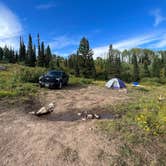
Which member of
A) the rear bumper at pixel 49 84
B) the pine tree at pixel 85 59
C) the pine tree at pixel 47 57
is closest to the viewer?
the rear bumper at pixel 49 84

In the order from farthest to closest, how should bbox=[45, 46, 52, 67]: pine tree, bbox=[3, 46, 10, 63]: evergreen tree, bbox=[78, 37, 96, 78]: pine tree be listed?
bbox=[3, 46, 10, 63]: evergreen tree
bbox=[45, 46, 52, 67]: pine tree
bbox=[78, 37, 96, 78]: pine tree

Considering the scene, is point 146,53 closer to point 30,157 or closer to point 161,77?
point 161,77

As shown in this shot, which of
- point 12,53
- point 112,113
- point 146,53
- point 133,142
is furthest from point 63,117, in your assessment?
point 146,53

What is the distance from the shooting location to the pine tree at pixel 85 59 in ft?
103

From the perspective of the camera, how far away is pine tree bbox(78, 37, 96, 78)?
31.5m

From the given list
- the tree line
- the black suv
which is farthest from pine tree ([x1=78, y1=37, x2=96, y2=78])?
the black suv

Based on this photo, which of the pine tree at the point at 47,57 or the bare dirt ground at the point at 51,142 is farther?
the pine tree at the point at 47,57

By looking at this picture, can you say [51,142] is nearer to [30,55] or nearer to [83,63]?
[83,63]

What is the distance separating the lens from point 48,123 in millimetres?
4441

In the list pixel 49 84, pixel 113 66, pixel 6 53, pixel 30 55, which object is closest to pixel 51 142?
pixel 49 84

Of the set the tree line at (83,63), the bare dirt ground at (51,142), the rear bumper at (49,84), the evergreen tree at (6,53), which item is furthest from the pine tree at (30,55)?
the bare dirt ground at (51,142)

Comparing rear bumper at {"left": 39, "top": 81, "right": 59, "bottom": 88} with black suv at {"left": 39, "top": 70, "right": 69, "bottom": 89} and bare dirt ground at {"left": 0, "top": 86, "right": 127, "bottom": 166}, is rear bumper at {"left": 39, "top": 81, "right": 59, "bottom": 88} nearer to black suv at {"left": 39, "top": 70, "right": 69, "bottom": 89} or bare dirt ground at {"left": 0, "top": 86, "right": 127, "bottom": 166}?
black suv at {"left": 39, "top": 70, "right": 69, "bottom": 89}

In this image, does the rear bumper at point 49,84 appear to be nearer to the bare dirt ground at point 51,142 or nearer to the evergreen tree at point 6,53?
the bare dirt ground at point 51,142

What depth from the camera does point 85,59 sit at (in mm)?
31703
